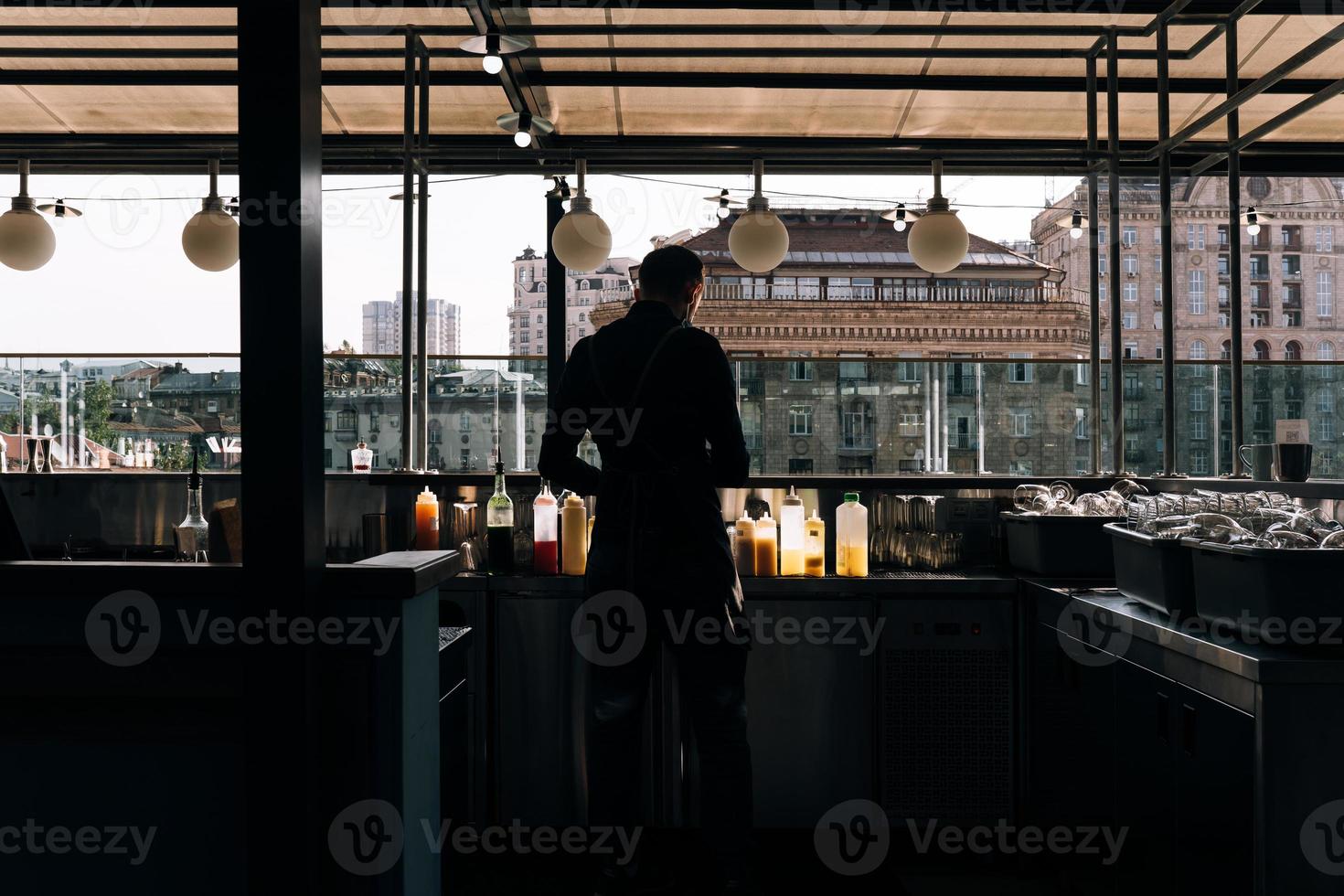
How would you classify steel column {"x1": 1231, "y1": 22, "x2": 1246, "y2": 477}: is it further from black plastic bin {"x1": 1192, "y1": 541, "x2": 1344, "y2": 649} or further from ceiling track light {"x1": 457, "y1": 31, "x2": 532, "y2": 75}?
ceiling track light {"x1": 457, "y1": 31, "x2": 532, "y2": 75}

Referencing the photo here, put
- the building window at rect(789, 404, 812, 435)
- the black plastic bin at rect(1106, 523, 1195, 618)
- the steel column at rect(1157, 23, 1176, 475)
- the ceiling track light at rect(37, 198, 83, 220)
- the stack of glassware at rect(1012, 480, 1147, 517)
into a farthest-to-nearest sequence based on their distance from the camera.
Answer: the building window at rect(789, 404, 812, 435), the ceiling track light at rect(37, 198, 83, 220), the steel column at rect(1157, 23, 1176, 475), the stack of glassware at rect(1012, 480, 1147, 517), the black plastic bin at rect(1106, 523, 1195, 618)

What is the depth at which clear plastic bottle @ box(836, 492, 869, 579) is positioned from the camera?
9.96 feet

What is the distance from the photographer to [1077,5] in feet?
10.3

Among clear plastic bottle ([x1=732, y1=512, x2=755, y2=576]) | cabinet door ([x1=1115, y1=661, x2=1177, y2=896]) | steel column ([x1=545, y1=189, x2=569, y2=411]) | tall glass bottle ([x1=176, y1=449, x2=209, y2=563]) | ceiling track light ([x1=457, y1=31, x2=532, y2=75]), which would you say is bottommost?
cabinet door ([x1=1115, y1=661, x2=1177, y2=896])

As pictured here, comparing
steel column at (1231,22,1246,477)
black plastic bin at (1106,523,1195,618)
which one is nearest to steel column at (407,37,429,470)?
black plastic bin at (1106,523,1195,618)

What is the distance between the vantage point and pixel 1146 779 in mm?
1988

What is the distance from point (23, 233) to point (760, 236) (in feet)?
9.77

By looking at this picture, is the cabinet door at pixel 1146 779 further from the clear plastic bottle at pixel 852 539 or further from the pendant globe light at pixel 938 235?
the pendant globe light at pixel 938 235

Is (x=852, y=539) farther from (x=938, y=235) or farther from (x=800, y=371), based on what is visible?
(x=800, y=371)

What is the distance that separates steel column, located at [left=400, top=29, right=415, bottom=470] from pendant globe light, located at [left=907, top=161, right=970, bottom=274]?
199cm

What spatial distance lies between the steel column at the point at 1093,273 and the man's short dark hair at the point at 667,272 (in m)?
1.94

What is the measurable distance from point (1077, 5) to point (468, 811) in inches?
138

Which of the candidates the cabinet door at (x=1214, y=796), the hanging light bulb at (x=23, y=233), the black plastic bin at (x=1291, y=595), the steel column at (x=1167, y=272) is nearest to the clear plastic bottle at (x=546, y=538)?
the cabinet door at (x=1214, y=796)

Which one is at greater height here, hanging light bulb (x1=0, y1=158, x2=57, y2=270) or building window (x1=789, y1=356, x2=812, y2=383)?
hanging light bulb (x1=0, y1=158, x2=57, y2=270)
